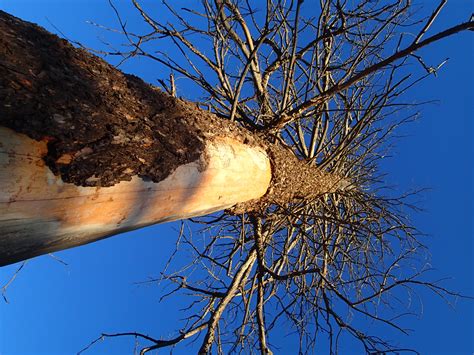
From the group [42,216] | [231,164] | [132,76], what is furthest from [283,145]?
[42,216]

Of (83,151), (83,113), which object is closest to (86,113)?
(83,113)

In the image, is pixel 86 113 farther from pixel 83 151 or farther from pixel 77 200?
pixel 77 200

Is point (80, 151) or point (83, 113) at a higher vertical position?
point (83, 113)

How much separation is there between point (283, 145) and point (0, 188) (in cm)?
226

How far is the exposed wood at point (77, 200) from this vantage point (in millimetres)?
845

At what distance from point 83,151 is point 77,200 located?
138 millimetres

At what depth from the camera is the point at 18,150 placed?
0.85m

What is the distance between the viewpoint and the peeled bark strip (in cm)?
87

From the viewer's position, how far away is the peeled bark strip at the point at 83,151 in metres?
0.87

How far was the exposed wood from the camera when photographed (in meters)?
0.85

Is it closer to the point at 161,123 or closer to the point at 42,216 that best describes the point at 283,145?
the point at 161,123

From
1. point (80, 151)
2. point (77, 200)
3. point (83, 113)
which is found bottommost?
point (77, 200)

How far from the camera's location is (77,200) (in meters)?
1.01

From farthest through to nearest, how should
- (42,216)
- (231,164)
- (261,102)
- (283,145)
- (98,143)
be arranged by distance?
(261,102) → (283,145) → (231,164) → (98,143) → (42,216)
